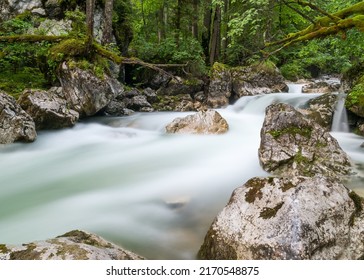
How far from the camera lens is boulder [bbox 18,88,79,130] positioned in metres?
7.76

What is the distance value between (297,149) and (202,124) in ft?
11.8

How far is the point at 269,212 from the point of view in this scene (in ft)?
9.33

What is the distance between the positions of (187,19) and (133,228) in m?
13.7

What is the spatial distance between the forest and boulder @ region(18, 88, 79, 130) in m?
1.16

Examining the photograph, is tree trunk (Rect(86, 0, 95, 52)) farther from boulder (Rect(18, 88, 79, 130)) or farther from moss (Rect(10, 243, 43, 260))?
moss (Rect(10, 243, 43, 260))

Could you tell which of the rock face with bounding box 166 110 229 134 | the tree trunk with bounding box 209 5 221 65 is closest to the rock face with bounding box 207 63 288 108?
the tree trunk with bounding box 209 5 221 65

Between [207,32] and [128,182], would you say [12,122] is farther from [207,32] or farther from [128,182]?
[207,32]

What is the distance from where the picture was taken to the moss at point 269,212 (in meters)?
2.80

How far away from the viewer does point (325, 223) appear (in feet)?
8.93

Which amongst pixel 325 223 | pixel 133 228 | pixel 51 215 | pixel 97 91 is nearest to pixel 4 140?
pixel 97 91

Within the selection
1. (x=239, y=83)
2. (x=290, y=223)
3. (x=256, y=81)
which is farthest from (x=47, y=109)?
(x=256, y=81)

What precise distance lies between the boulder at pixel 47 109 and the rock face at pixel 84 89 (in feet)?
1.02

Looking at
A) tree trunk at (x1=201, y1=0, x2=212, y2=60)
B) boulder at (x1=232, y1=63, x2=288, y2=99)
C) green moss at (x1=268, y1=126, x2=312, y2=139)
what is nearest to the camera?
green moss at (x1=268, y1=126, x2=312, y2=139)

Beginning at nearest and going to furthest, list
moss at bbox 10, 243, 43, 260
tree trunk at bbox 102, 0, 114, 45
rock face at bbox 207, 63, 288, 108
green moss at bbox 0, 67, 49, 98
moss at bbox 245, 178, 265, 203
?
1. moss at bbox 10, 243, 43, 260
2. moss at bbox 245, 178, 265, 203
3. green moss at bbox 0, 67, 49, 98
4. tree trunk at bbox 102, 0, 114, 45
5. rock face at bbox 207, 63, 288, 108
